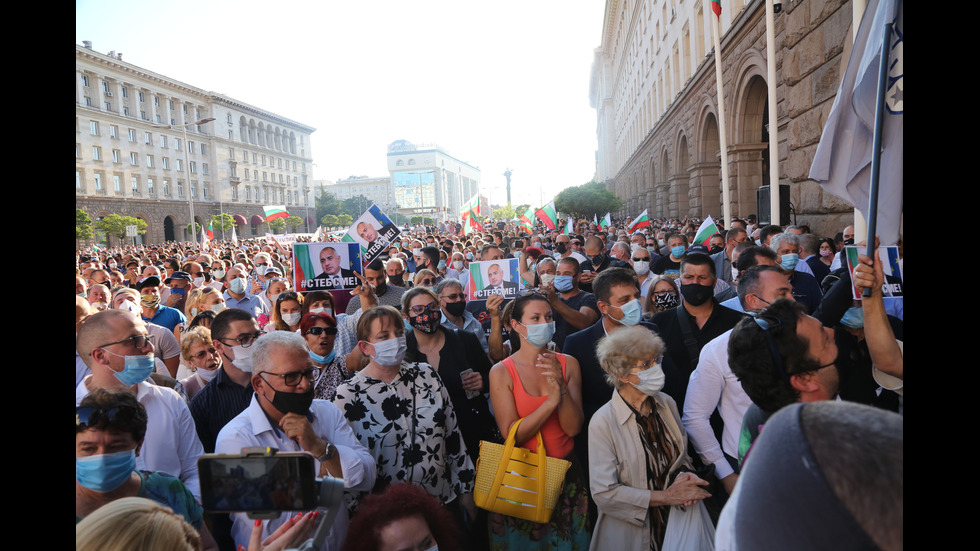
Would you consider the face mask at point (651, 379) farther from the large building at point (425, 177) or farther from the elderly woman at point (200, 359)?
the large building at point (425, 177)

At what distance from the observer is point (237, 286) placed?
7738 mm

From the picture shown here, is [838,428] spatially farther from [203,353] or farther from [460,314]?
[460,314]

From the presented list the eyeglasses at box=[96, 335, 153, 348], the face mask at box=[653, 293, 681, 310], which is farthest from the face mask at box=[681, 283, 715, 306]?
the eyeglasses at box=[96, 335, 153, 348]

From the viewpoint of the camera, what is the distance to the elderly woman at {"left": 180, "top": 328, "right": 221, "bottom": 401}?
4117 mm

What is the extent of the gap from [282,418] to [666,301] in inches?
129

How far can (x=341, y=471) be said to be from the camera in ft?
8.84

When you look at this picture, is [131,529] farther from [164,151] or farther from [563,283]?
[164,151]

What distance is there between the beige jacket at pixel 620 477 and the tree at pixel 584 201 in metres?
38.2

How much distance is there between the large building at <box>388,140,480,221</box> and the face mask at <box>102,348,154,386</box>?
139707mm

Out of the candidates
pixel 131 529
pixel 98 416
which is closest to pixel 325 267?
pixel 98 416

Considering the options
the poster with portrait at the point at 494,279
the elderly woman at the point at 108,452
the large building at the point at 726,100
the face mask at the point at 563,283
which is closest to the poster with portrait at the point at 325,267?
the poster with portrait at the point at 494,279

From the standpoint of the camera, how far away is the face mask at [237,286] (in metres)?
7.72
